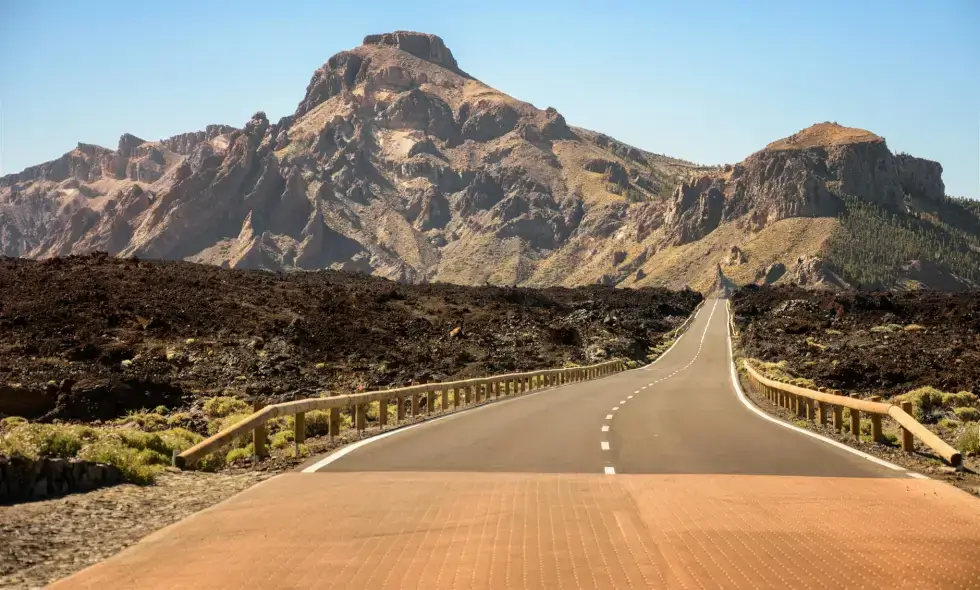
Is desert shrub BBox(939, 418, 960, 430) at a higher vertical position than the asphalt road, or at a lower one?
lower

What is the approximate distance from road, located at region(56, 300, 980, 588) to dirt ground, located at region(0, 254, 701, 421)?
2554 centimetres

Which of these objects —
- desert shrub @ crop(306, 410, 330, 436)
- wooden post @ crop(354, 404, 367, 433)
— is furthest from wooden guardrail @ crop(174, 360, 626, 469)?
desert shrub @ crop(306, 410, 330, 436)

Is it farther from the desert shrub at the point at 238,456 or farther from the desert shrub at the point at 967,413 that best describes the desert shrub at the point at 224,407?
the desert shrub at the point at 967,413

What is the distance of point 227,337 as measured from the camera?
5662cm

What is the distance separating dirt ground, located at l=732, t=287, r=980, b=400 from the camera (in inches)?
1763

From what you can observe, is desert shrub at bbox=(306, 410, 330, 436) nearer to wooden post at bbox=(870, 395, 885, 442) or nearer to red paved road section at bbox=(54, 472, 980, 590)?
red paved road section at bbox=(54, 472, 980, 590)

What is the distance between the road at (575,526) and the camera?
7309 mm

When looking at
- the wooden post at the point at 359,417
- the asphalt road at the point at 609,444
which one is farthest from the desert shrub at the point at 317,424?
the asphalt road at the point at 609,444

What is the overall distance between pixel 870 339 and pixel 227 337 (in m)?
41.5

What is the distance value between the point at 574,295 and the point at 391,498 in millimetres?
121889

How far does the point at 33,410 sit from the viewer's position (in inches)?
1473

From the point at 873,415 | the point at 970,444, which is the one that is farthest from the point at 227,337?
the point at 970,444

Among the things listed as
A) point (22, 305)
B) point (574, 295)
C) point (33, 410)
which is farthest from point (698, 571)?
point (574, 295)

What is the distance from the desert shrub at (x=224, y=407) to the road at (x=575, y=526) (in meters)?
19.8
